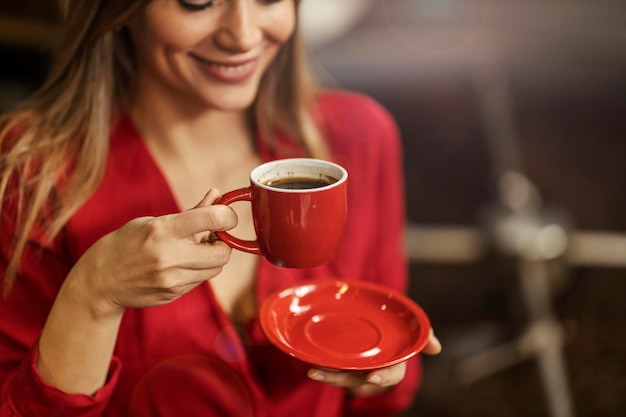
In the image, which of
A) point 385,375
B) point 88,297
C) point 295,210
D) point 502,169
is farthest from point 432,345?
point 502,169

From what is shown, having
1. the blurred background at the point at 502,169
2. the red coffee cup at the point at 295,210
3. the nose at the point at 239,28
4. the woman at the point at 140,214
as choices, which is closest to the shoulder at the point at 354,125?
the woman at the point at 140,214

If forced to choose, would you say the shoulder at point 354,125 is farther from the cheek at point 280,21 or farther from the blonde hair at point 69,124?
the cheek at point 280,21

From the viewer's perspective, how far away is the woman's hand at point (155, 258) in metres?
0.65

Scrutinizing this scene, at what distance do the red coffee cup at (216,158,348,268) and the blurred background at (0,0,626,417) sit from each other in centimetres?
88

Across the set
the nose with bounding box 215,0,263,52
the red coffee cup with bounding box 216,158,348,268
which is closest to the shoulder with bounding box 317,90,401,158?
the nose with bounding box 215,0,263,52

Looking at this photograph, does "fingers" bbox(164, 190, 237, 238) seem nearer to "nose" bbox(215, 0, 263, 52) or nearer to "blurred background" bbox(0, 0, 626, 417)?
"nose" bbox(215, 0, 263, 52)

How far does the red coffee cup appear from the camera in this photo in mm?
654

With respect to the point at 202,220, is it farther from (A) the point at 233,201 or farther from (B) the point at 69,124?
(B) the point at 69,124

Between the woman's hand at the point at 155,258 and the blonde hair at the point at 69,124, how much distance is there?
0.72 feet

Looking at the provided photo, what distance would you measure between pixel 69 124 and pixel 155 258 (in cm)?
41

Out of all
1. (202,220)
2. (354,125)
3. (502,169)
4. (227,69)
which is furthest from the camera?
(502,169)

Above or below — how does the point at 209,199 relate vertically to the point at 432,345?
above

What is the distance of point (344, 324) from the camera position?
2.54 feet

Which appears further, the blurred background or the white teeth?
the blurred background
